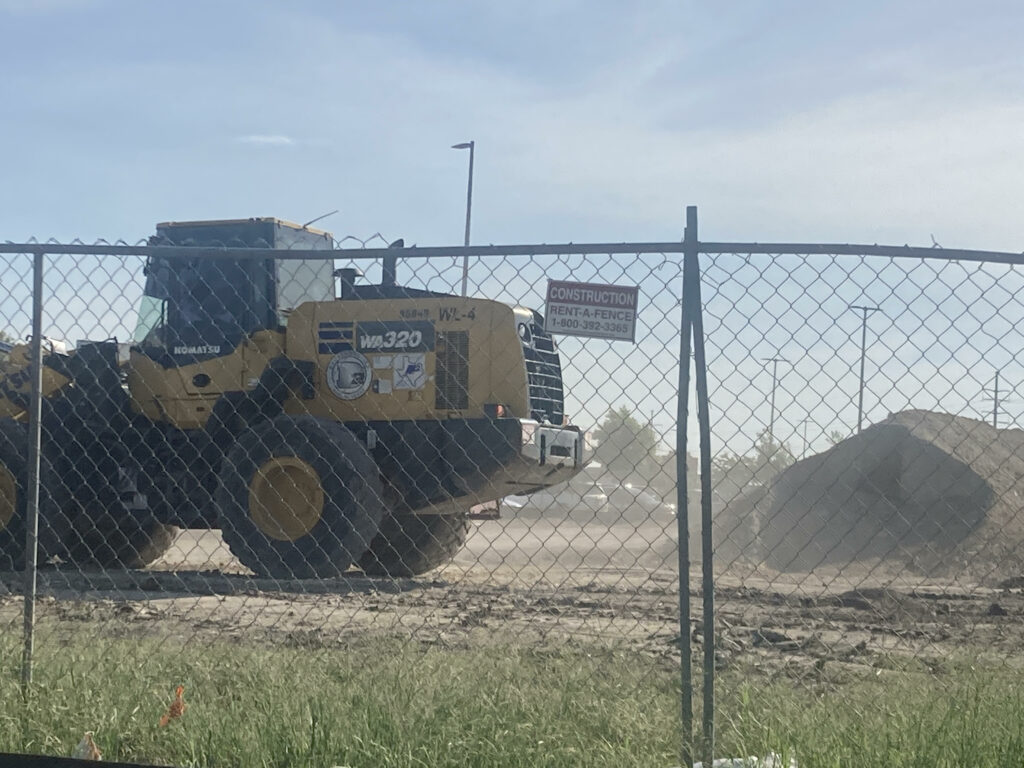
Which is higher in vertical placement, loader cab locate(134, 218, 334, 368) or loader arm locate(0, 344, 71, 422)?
loader cab locate(134, 218, 334, 368)

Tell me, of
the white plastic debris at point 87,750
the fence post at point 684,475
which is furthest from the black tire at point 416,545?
the fence post at point 684,475

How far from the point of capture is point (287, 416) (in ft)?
35.4

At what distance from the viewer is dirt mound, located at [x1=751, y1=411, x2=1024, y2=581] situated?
54.3 ft

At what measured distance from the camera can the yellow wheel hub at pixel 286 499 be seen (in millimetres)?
10814

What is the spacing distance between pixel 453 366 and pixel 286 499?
1890 millimetres

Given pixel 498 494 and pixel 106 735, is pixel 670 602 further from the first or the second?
pixel 106 735

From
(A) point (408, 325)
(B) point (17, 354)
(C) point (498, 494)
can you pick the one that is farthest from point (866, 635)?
(B) point (17, 354)

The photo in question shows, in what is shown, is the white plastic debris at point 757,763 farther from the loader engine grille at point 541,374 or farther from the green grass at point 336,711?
the loader engine grille at point 541,374

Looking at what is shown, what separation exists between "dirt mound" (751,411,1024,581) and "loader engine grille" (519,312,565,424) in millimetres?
5526

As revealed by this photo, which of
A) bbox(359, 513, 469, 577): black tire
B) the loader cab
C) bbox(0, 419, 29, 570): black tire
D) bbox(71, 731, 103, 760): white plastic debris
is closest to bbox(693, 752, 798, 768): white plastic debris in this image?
bbox(71, 731, 103, 760): white plastic debris

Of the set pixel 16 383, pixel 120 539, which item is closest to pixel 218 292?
pixel 16 383

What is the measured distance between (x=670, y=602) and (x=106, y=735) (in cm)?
670

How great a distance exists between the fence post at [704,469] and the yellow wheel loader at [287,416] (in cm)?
611

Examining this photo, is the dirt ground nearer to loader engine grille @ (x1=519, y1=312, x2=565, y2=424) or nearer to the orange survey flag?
the orange survey flag
